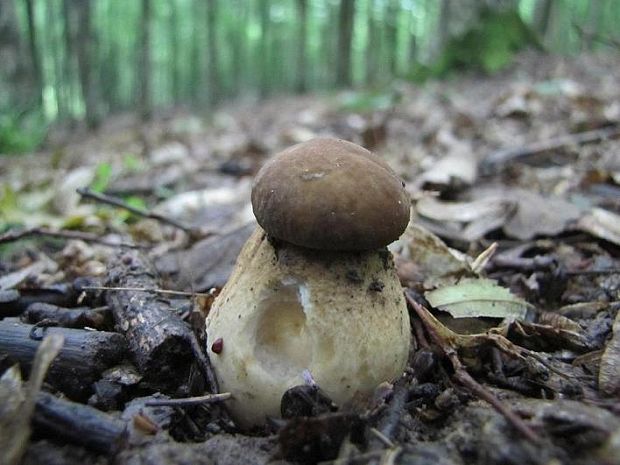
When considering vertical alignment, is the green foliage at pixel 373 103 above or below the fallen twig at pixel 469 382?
below

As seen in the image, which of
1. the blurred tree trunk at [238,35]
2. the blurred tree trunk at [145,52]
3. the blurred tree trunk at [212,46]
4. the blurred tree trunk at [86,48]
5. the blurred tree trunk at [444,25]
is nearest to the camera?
the blurred tree trunk at [145,52]

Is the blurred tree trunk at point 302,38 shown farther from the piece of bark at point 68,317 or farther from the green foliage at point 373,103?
the piece of bark at point 68,317

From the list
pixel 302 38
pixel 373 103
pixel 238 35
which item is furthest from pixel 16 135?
pixel 238 35

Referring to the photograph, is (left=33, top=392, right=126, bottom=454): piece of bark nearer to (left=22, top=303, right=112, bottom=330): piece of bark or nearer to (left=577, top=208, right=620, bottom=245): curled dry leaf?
(left=22, top=303, right=112, bottom=330): piece of bark

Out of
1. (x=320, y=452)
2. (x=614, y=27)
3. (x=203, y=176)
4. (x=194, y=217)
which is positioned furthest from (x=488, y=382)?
(x=614, y=27)

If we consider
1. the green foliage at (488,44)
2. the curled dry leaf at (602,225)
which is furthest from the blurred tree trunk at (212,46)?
the curled dry leaf at (602,225)

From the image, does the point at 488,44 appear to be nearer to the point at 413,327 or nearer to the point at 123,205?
the point at 123,205

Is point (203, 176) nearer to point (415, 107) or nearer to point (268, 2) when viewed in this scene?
point (415, 107)
